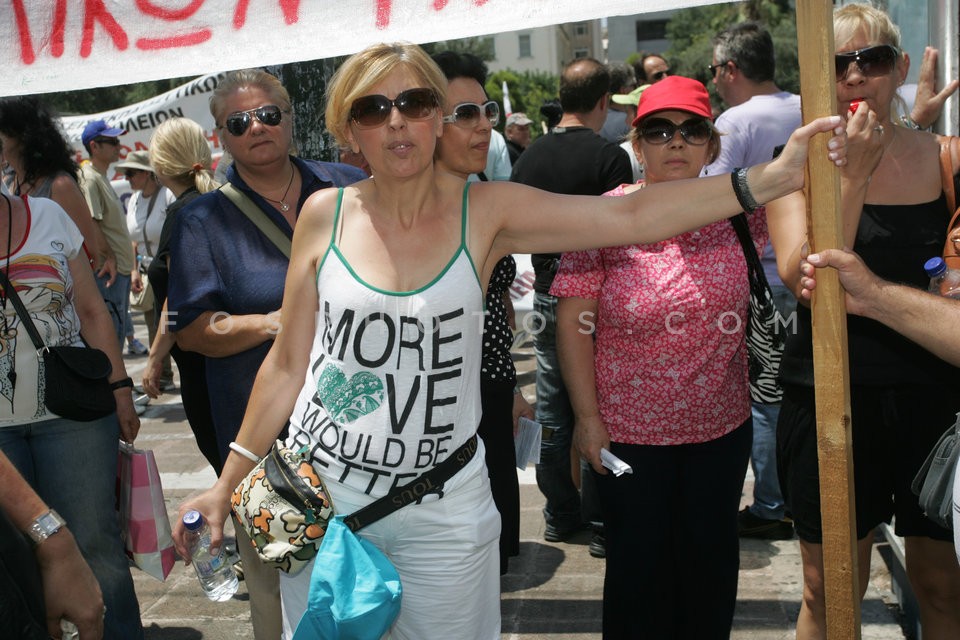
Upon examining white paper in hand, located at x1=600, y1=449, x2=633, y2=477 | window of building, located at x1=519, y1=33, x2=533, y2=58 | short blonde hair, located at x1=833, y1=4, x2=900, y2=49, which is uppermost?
window of building, located at x1=519, y1=33, x2=533, y2=58

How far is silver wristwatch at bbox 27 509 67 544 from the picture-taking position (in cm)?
234

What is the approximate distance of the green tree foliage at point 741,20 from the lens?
39.2m

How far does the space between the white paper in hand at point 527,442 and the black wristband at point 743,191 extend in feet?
5.47

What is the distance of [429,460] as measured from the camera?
2.45 meters

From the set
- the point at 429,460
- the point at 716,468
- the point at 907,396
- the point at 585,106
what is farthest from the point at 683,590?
the point at 585,106

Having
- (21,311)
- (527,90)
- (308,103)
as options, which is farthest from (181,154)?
(527,90)

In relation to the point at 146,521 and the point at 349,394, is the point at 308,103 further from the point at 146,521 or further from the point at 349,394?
the point at 349,394

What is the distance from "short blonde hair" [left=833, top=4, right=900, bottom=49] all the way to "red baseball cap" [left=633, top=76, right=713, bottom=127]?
0.46 m

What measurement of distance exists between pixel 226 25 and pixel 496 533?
4.63 feet

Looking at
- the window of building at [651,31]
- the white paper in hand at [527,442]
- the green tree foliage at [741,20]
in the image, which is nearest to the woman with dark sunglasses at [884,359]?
the white paper in hand at [527,442]

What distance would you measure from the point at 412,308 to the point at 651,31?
115901 mm

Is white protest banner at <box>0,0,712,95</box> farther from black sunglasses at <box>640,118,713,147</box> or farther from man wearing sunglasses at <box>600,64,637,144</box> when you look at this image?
man wearing sunglasses at <box>600,64,637,144</box>

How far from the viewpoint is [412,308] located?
237 centimetres

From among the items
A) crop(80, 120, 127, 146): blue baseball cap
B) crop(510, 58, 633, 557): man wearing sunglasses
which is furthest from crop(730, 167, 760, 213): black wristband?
crop(80, 120, 127, 146): blue baseball cap
